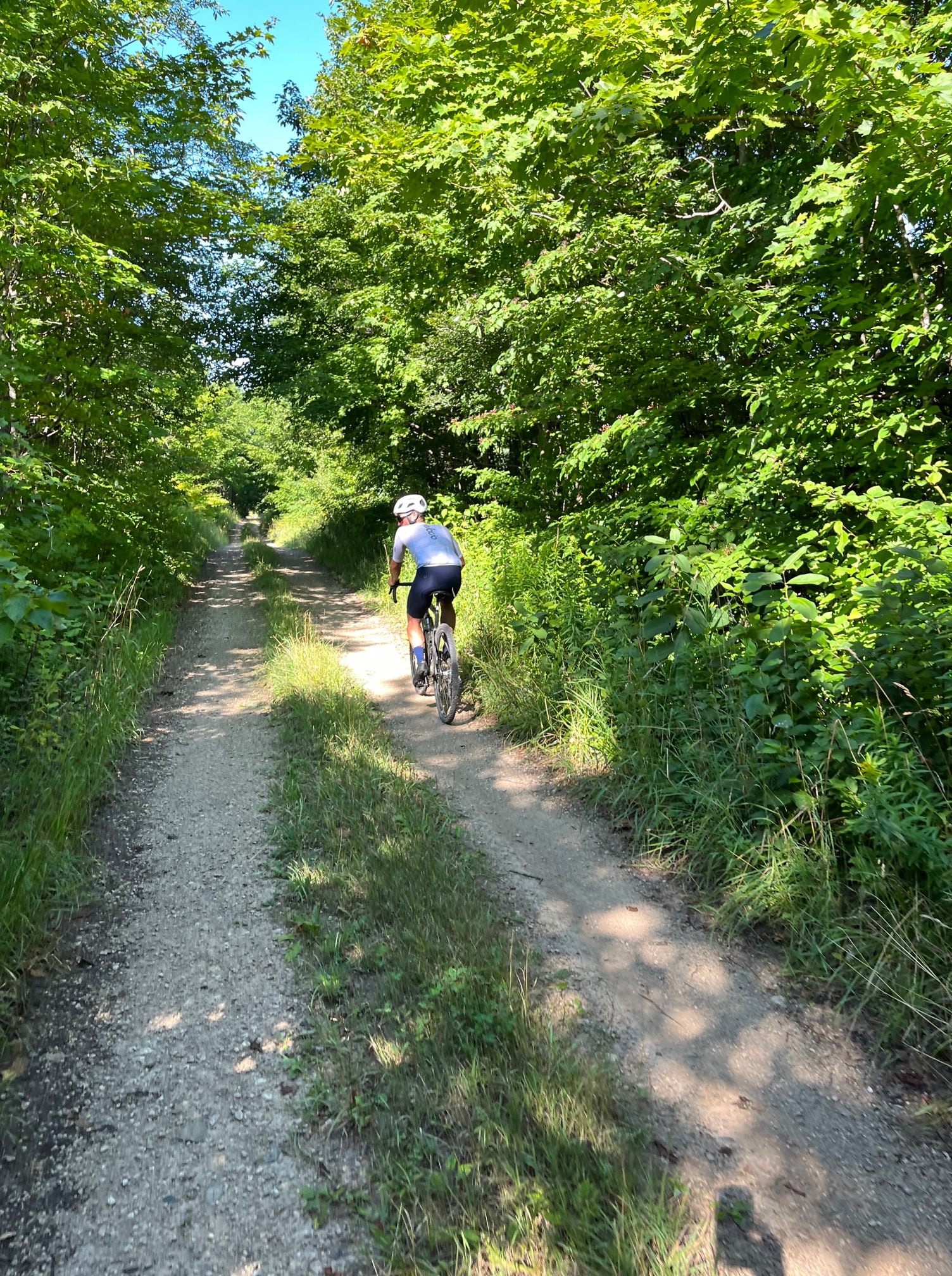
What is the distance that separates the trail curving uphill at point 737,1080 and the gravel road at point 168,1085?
44.6 inches

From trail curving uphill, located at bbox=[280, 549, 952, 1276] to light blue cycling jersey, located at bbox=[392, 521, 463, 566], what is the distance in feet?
8.71

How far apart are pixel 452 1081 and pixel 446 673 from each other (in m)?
4.09

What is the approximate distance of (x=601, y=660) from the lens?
17.5 feet

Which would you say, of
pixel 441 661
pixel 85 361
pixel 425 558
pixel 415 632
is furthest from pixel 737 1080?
pixel 85 361

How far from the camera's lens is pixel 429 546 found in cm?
627

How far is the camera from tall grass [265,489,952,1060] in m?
2.76

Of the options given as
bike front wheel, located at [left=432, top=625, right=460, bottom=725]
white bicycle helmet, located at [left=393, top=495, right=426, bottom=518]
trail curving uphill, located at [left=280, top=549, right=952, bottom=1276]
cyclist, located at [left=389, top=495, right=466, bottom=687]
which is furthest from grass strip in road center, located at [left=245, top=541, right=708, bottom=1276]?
white bicycle helmet, located at [left=393, top=495, right=426, bottom=518]

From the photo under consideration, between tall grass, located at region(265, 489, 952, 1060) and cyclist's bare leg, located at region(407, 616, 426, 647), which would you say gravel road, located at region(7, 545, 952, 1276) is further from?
cyclist's bare leg, located at region(407, 616, 426, 647)

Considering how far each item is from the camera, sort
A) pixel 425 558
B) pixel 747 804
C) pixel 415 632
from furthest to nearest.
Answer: pixel 415 632 → pixel 425 558 → pixel 747 804

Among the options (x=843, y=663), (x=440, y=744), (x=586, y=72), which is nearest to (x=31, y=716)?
(x=440, y=744)

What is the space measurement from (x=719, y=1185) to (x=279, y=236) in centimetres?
1241

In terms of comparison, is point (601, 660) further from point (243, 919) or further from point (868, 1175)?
point (868, 1175)

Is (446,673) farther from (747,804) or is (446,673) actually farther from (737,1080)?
(737,1080)

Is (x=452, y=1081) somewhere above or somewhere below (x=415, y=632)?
below
